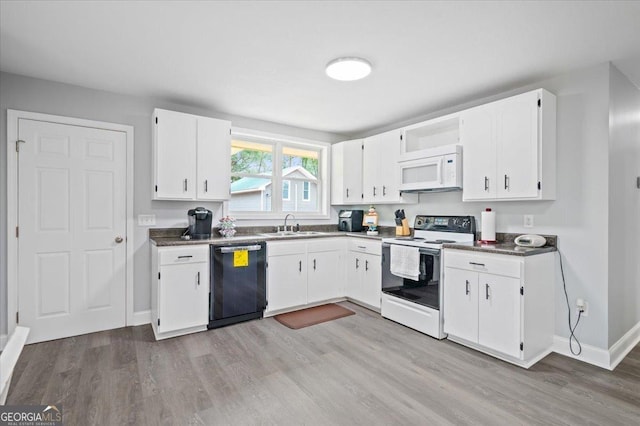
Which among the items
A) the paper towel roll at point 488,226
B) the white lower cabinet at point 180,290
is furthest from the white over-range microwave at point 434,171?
the white lower cabinet at point 180,290

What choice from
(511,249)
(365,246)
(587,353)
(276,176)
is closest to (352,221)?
(365,246)

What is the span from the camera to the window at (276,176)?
13.9 feet

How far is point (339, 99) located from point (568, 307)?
9.61ft

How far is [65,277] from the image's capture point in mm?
3076

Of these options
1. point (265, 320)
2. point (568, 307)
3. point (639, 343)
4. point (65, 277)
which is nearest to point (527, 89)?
point (568, 307)

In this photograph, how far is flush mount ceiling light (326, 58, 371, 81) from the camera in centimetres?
255

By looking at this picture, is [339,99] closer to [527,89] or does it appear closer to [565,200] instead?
[527,89]

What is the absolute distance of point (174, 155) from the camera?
11.0 feet

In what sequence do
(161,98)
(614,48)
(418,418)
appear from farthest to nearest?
(161,98), (614,48), (418,418)

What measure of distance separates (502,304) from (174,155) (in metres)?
3.41

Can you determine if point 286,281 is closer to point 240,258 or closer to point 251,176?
point 240,258

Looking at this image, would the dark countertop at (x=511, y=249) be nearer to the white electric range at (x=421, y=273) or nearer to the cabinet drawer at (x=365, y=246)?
the white electric range at (x=421, y=273)

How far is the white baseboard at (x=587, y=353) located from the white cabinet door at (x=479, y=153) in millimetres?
1377

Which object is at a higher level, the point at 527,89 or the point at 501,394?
the point at 527,89
